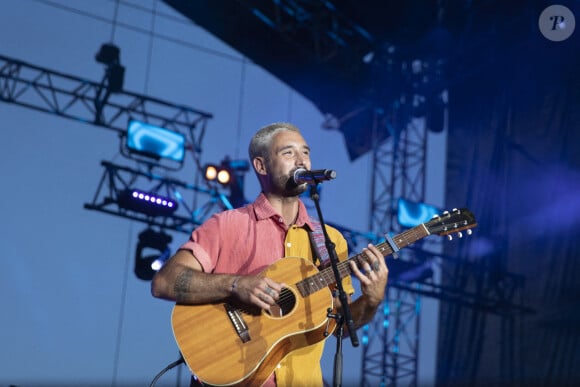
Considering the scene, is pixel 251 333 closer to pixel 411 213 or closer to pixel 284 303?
pixel 284 303

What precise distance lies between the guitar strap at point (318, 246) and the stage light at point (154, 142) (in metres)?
8.41

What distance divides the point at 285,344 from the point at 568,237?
1191cm

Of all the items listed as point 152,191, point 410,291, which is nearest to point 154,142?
point 152,191

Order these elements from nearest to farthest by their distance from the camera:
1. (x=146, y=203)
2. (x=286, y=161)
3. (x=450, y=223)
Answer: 1. (x=286, y=161)
2. (x=450, y=223)
3. (x=146, y=203)

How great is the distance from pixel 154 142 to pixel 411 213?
4.55 meters

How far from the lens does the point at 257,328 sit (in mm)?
3756

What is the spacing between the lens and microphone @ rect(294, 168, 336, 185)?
3645 mm

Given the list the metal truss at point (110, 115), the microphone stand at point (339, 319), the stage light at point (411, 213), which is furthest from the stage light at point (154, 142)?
the microphone stand at point (339, 319)

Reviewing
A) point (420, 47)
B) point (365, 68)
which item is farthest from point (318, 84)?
point (420, 47)

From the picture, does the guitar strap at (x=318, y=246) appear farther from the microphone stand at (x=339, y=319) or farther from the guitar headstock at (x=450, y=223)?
the guitar headstock at (x=450, y=223)

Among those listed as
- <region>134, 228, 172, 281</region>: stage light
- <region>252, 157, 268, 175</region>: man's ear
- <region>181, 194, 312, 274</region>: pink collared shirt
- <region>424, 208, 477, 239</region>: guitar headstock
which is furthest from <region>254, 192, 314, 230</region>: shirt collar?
<region>134, 228, 172, 281</region>: stage light

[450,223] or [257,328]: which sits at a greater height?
[450,223]

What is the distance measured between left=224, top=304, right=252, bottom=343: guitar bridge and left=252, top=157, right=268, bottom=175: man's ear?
A: 2.63ft

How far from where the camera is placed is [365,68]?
1539 centimetres
